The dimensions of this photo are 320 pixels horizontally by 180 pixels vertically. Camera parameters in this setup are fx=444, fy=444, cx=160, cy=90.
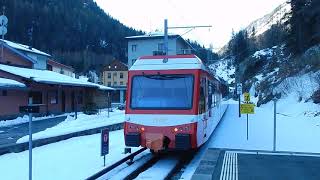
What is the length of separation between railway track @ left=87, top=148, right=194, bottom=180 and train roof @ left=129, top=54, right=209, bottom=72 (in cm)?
267

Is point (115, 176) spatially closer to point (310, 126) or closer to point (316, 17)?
point (310, 126)

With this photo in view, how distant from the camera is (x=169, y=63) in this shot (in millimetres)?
12992

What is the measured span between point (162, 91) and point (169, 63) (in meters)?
0.89

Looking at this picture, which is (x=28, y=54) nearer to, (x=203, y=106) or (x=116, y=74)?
(x=203, y=106)

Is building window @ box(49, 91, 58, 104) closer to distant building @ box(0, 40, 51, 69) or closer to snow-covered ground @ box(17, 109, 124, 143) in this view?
distant building @ box(0, 40, 51, 69)

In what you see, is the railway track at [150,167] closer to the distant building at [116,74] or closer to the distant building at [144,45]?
the distant building at [144,45]

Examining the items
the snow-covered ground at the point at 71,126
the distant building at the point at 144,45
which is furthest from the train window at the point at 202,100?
the distant building at the point at 144,45

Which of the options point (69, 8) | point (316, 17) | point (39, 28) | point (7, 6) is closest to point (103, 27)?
point (69, 8)

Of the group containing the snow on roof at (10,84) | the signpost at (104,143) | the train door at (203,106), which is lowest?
the signpost at (104,143)

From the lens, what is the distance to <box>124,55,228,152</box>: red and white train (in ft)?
39.9

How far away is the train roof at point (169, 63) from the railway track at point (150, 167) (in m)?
2.67

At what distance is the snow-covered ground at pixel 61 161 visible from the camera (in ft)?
34.0

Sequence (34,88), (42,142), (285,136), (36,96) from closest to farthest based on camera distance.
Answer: (42,142) < (285,136) < (34,88) < (36,96)

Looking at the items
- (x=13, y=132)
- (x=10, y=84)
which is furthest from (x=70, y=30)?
(x=13, y=132)
